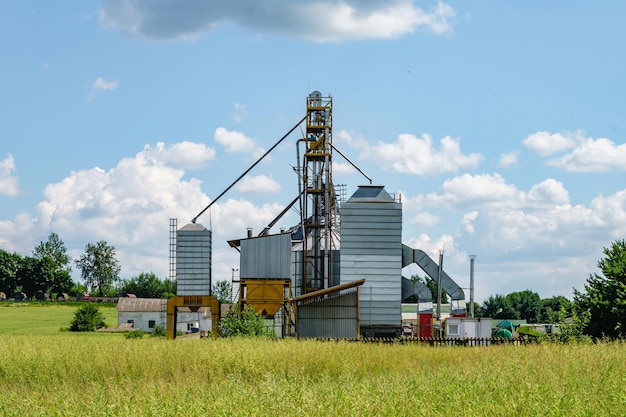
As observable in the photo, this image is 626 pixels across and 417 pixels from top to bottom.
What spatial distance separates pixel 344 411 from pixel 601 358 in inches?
354

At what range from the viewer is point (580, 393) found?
1187cm

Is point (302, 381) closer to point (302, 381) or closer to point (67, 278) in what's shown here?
point (302, 381)

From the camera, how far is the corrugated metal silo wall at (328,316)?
4175 cm

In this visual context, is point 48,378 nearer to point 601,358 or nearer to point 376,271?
point 601,358

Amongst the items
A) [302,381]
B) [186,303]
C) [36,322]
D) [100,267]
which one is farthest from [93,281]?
[302,381]

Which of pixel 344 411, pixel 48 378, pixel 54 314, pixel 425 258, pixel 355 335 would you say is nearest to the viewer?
pixel 344 411

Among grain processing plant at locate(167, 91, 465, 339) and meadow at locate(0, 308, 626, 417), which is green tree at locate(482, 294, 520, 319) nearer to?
grain processing plant at locate(167, 91, 465, 339)

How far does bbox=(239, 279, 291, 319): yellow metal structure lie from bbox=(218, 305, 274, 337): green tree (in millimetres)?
2172

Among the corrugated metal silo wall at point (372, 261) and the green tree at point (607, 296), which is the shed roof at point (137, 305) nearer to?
the corrugated metal silo wall at point (372, 261)

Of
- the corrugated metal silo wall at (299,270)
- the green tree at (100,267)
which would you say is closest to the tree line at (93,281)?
the green tree at (100,267)

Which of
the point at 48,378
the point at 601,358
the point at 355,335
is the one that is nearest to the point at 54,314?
the point at 355,335

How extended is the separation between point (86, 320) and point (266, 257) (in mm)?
25555

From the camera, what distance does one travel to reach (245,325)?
37.2 meters

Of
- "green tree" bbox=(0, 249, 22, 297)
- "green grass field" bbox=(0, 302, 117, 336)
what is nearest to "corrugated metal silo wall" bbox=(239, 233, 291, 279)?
"green grass field" bbox=(0, 302, 117, 336)
